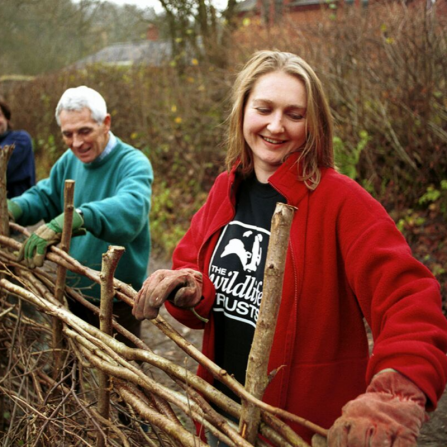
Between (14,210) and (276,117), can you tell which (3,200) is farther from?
(276,117)

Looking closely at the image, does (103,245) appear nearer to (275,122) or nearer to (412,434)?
(275,122)

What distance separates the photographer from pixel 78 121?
285cm

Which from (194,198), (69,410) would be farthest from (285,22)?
(69,410)

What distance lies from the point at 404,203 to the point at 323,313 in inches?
193

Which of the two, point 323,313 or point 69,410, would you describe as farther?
point 69,410

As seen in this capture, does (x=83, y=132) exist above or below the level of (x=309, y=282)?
above

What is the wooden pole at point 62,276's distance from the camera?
212cm

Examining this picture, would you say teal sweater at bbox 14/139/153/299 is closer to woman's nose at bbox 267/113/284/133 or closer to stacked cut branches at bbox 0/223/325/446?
stacked cut branches at bbox 0/223/325/446

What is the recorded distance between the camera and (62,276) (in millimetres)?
2207

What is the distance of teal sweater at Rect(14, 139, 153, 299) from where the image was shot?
2.55 m

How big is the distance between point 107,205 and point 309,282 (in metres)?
1.32

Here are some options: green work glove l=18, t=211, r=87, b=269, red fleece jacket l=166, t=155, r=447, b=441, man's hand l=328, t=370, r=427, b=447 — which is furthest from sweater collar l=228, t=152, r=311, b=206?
green work glove l=18, t=211, r=87, b=269

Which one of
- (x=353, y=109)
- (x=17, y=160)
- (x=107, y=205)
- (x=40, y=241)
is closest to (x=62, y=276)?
(x=40, y=241)

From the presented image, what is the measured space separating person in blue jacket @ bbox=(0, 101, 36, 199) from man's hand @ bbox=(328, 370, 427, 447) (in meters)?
3.66
